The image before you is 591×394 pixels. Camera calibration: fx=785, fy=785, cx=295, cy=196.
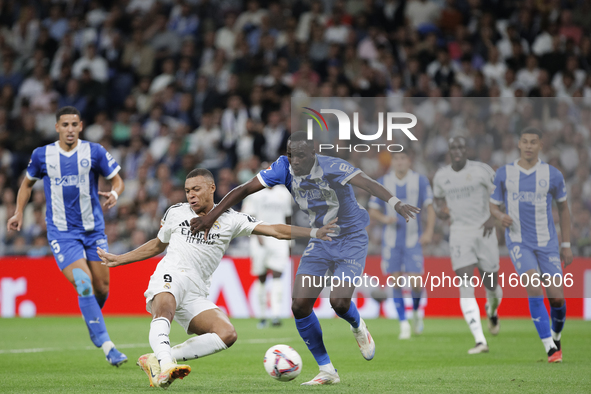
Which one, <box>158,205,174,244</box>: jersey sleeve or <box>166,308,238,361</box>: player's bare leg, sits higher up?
<box>158,205,174,244</box>: jersey sleeve

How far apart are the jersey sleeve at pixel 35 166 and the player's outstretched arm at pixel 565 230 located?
5.77 metres

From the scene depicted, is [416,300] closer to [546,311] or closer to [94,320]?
[546,311]

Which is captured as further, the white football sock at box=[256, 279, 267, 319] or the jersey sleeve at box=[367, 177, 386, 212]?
the white football sock at box=[256, 279, 267, 319]

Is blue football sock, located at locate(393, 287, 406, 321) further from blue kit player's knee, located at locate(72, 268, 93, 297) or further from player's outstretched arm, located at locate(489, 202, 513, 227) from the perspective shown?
blue kit player's knee, located at locate(72, 268, 93, 297)

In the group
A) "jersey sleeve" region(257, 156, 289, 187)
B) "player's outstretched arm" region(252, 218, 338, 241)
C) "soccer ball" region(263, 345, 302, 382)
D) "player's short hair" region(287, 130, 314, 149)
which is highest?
"player's short hair" region(287, 130, 314, 149)

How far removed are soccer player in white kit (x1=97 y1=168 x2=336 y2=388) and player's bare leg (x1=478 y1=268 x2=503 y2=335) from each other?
459 centimetres

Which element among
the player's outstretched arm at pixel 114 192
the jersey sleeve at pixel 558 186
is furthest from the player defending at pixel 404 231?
the player's outstretched arm at pixel 114 192

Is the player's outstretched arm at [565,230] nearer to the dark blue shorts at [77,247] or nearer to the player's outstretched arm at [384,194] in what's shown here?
the player's outstretched arm at [384,194]

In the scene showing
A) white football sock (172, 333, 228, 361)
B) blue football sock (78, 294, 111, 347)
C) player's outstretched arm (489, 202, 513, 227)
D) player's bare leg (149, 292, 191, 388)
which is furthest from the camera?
player's outstretched arm (489, 202, 513, 227)

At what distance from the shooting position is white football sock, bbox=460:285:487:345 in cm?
948

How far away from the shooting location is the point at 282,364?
21.3 ft

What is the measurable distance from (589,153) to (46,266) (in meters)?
9.87

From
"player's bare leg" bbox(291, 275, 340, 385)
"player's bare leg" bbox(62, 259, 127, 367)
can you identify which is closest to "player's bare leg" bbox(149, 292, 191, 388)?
"player's bare leg" bbox(291, 275, 340, 385)

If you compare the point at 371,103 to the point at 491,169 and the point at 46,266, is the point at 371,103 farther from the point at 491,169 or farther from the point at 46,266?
the point at 46,266
